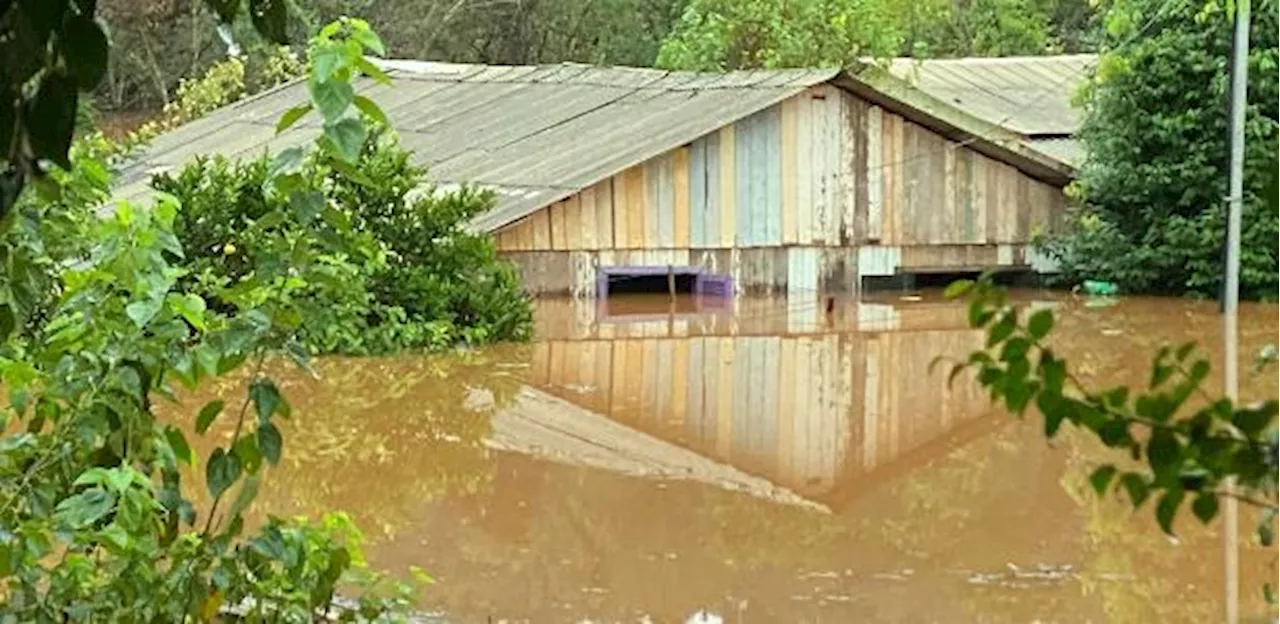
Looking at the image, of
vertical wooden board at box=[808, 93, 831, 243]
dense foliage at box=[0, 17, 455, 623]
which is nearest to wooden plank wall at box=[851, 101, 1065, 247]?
vertical wooden board at box=[808, 93, 831, 243]

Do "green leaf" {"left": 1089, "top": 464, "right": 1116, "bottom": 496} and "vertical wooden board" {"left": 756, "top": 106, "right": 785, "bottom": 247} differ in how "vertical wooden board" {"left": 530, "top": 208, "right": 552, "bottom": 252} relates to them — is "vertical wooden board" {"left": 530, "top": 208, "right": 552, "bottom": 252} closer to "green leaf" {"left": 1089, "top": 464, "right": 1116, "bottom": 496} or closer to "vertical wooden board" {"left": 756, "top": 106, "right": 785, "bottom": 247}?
"vertical wooden board" {"left": 756, "top": 106, "right": 785, "bottom": 247}

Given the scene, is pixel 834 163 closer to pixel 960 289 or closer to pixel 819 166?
pixel 819 166

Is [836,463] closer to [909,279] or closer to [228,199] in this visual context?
[228,199]

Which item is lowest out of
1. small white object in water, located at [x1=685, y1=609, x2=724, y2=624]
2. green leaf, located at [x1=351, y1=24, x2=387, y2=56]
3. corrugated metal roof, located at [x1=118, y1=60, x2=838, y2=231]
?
small white object in water, located at [x1=685, y1=609, x2=724, y2=624]

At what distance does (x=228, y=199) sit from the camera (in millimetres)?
15172

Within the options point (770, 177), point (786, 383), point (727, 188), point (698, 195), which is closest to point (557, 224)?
point (698, 195)

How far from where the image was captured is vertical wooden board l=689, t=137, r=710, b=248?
19156mm

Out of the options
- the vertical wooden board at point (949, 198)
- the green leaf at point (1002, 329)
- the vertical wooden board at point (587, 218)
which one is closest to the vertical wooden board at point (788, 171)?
the vertical wooden board at point (949, 198)

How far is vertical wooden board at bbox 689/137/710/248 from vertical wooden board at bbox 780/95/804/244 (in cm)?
83

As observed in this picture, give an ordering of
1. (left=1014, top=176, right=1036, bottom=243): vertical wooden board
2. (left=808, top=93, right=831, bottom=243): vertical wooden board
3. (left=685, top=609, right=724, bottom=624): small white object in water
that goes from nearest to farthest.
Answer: (left=685, top=609, right=724, bottom=624): small white object in water, (left=808, top=93, right=831, bottom=243): vertical wooden board, (left=1014, top=176, right=1036, bottom=243): vertical wooden board

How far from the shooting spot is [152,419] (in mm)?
3361

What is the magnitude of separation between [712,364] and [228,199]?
381 cm

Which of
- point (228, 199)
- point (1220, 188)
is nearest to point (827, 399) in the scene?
point (228, 199)

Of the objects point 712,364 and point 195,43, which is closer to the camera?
point 712,364
